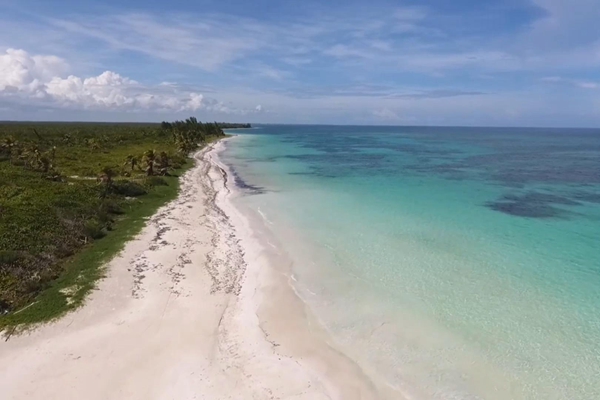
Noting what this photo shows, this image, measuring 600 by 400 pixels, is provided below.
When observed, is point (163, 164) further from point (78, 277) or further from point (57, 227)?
point (78, 277)

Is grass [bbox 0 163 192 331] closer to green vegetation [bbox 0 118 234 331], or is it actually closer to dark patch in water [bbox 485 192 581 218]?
green vegetation [bbox 0 118 234 331]

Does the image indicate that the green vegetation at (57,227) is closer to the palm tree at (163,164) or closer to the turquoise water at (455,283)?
the palm tree at (163,164)

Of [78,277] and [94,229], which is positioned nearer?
[78,277]

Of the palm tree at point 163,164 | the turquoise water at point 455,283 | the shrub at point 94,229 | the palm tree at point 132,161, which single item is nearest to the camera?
the turquoise water at point 455,283

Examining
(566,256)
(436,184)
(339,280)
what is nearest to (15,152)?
(339,280)

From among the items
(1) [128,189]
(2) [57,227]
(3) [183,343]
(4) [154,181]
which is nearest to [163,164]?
(4) [154,181]

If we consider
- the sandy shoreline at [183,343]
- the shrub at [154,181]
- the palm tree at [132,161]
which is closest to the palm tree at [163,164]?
the palm tree at [132,161]

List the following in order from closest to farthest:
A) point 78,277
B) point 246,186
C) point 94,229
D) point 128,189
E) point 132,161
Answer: point 78,277 < point 94,229 < point 128,189 < point 132,161 < point 246,186
